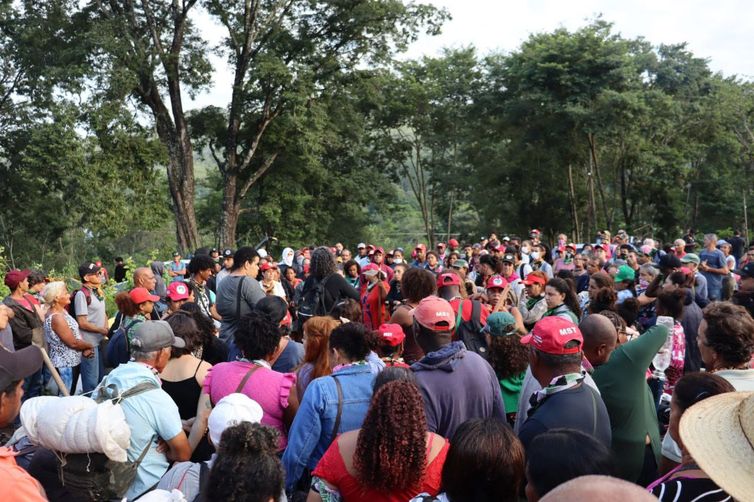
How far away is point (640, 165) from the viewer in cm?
3153

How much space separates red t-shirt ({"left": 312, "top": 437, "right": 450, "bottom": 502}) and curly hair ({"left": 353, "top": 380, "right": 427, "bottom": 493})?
0.12 feet

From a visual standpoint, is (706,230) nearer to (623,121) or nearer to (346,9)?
(623,121)

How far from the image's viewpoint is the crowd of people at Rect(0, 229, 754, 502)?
2164 mm

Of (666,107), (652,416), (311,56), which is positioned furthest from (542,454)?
(666,107)

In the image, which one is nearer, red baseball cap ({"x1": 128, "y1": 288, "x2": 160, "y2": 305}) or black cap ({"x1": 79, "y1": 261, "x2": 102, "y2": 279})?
red baseball cap ({"x1": 128, "y1": 288, "x2": 160, "y2": 305})

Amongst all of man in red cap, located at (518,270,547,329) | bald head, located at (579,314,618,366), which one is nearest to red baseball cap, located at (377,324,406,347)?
bald head, located at (579,314,618,366)

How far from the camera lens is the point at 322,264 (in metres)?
6.80

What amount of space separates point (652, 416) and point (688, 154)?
31.3m

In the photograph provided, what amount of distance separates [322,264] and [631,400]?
158 inches

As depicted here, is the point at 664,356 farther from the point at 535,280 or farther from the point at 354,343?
the point at 354,343

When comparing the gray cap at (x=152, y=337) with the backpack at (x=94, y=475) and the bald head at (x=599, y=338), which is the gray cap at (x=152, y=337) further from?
the bald head at (x=599, y=338)

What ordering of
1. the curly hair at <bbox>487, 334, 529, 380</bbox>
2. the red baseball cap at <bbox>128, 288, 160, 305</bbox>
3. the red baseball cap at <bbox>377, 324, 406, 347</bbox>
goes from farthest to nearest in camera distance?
the red baseball cap at <bbox>128, 288, 160, 305</bbox> → the curly hair at <bbox>487, 334, 529, 380</bbox> → the red baseball cap at <bbox>377, 324, 406, 347</bbox>

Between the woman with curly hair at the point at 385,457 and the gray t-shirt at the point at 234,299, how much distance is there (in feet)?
11.4

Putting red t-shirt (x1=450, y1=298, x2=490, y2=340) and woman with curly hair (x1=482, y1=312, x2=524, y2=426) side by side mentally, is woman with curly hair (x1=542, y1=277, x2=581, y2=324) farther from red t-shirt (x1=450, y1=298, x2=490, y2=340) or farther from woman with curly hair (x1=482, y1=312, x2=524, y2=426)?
woman with curly hair (x1=482, y1=312, x2=524, y2=426)
